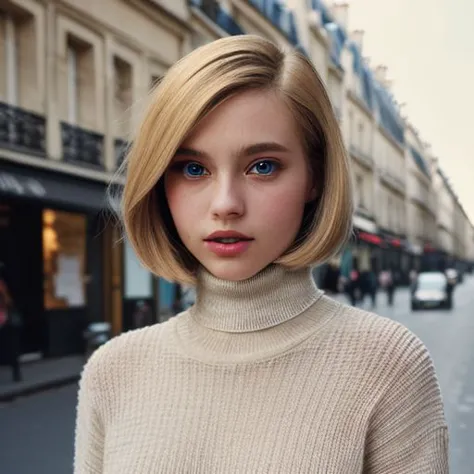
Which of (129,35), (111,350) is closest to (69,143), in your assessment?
(129,35)

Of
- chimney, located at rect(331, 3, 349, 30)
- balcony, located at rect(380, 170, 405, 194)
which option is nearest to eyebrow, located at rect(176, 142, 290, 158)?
chimney, located at rect(331, 3, 349, 30)

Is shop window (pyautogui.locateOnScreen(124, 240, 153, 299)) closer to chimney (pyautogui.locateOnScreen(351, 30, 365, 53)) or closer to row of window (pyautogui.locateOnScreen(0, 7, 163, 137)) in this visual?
row of window (pyautogui.locateOnScreen(0, 7, 163, 137))

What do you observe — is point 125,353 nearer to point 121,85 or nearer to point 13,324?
point 13,324

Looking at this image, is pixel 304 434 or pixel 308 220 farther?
pixel 308 220

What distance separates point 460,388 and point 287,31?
73.7ft

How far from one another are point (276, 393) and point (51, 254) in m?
14.7

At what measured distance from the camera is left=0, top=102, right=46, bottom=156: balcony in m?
13.5

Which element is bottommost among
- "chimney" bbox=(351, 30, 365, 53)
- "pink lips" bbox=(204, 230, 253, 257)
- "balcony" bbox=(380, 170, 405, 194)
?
"pink lips" bbox=(204, 230, 253, 257)

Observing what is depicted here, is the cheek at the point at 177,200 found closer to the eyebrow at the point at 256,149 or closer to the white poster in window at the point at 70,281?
the eyebrow at the point at 256,149

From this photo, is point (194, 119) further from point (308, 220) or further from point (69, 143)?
point (69, 143)

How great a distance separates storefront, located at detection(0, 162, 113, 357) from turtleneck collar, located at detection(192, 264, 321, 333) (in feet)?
39.9

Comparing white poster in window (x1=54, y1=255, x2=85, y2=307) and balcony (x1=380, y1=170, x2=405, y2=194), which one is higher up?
balcony (x1=380, y1=170, x2=405, y2=194)

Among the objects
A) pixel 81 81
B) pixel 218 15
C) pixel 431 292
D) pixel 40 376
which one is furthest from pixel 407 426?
pixel 431 292

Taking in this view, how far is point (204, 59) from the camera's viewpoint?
50.7 inches
